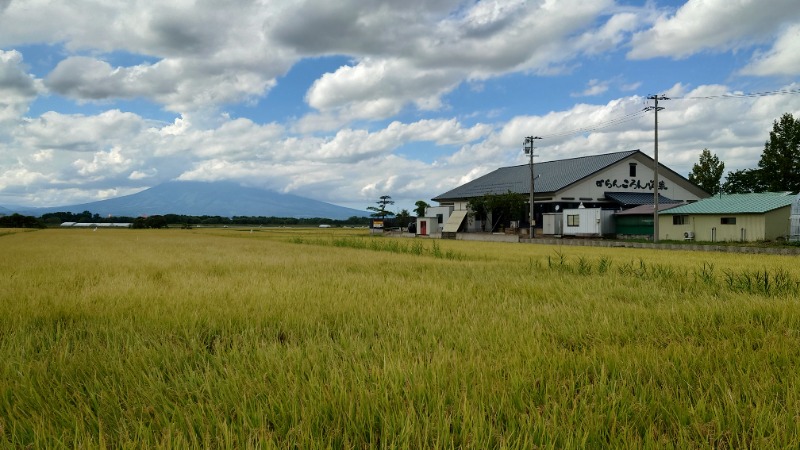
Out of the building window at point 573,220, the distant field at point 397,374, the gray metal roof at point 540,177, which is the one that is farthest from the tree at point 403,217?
the distant field at point 397,374

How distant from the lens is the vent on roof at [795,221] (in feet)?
82.4

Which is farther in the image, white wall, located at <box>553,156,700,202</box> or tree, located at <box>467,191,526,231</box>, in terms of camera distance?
tree, located at <box>467,191,526,231</box>

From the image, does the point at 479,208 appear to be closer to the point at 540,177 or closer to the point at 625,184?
the point at 540,177

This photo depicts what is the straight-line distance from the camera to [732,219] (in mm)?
28766

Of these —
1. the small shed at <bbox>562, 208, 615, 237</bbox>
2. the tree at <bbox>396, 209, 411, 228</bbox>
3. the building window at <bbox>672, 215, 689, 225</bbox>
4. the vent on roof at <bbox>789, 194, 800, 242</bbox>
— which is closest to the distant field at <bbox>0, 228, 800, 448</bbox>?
the vent on roof at <bbox>789, 194, 800, 242</bbox>

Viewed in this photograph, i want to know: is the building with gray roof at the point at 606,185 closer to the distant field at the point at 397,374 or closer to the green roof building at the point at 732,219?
the green roof building at the point at 732,219

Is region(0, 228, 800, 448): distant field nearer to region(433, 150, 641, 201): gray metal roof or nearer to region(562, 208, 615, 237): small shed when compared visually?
region(562, 208, 615, 237): small shed

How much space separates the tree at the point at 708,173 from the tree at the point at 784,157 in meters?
5.12

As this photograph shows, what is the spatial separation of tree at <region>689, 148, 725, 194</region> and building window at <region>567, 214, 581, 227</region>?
17.9 m

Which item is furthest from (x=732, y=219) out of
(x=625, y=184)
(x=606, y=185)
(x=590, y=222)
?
(x=625, y=184)

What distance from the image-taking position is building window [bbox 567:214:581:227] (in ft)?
122

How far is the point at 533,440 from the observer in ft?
7.07

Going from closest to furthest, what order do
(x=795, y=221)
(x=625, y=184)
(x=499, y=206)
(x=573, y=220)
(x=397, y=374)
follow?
(x=397, y=374)
(x=795, y=221)
(x=573, y=220)
(x=625, y=184)
(x=499, y=206)

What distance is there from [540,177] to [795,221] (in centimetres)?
2451
